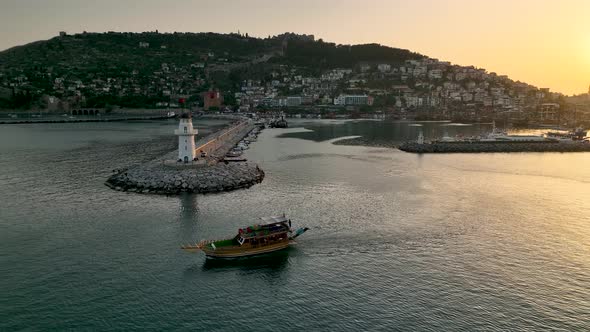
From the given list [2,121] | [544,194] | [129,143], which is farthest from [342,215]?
[2,121]

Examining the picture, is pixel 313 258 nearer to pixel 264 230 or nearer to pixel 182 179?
pixel 264 230

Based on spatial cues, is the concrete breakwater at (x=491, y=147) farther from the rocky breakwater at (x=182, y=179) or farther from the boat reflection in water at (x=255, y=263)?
the boat reflection in water at (x=255, y=263)

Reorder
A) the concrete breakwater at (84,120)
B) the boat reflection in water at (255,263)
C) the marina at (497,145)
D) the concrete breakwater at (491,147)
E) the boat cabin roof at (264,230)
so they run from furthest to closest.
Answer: the concrete breakwater at (84,120), the marina at (497,145), the concrete breakwater at (491,147), the boat cabin roof at (264,230), the boat reflection in water at (255,263)

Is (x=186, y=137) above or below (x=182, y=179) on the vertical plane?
above

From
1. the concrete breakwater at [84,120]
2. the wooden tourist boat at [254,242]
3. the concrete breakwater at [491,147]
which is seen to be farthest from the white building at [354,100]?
the wooden tourist boat at [254,242]

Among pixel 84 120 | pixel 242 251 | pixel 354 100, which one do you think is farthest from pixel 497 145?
pixel 84 120

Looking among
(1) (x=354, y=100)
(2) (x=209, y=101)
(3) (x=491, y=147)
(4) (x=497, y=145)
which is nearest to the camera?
(3) (x=491, y=147)

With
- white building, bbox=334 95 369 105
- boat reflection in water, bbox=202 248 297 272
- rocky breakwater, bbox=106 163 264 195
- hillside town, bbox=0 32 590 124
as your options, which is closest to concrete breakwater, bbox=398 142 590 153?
rocky breakwater, bbox=106 163 264 195
